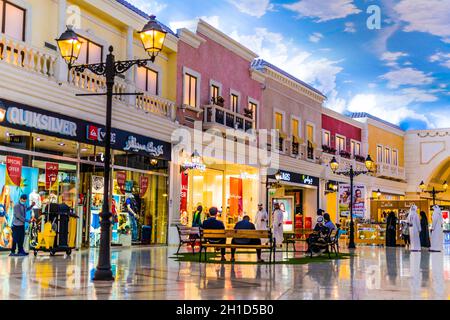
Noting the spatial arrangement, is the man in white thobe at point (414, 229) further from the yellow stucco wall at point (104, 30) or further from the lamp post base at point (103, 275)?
the lamp post base at point (103, 275)

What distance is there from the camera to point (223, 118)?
23.8 metres

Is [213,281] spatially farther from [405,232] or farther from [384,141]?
[384,141]

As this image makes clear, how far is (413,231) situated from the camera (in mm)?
21922

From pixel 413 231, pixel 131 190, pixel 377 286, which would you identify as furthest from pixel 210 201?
pixel 377 286

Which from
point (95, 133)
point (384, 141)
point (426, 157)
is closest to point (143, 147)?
point (95, 133)

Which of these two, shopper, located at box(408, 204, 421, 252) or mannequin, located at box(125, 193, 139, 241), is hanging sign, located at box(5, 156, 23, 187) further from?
shopper, located at box(408, 204, 421, 252)

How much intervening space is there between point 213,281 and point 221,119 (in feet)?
47.4

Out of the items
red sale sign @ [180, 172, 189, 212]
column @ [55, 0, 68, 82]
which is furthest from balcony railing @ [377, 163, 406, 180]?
column @ [55, 0, 68, 82]

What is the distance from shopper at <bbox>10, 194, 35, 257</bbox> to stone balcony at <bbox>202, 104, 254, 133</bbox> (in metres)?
9.80

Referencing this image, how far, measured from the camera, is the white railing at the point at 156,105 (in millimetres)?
19641

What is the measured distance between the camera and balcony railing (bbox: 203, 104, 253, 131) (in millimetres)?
23125

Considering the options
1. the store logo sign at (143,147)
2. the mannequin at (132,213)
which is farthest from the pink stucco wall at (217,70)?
the mannequin at (132,213)

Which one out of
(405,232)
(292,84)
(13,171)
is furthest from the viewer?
(292,84)

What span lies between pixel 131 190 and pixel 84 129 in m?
3.30
